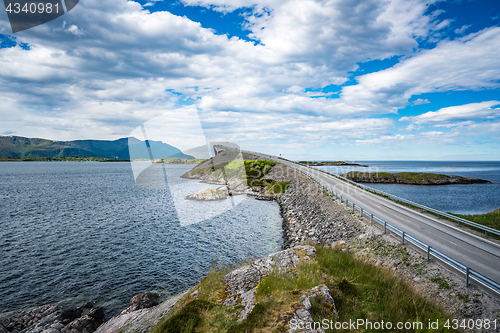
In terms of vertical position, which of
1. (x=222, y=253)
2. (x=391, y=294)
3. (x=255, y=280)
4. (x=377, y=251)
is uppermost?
(x=391, y=294)

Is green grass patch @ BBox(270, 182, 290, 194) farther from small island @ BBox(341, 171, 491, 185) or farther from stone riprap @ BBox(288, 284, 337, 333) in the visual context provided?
stone riprap @ BBox(288, 284, 337, 333)

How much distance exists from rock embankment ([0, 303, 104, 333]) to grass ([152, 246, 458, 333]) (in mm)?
7223

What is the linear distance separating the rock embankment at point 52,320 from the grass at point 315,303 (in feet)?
23.7

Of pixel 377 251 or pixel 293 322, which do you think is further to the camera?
pixel 377 251

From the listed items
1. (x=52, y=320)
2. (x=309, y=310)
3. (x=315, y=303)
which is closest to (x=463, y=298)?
(x=315, y=303)

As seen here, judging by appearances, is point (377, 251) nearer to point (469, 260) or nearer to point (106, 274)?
point (469, 260)

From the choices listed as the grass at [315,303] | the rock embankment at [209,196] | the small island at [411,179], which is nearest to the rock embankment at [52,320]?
the grass at [315,303]

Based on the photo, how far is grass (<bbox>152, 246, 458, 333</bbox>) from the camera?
7215 millimetres

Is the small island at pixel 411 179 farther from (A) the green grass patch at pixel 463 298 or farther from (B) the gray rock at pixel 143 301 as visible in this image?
(B) the gray rock at pixel 143 301

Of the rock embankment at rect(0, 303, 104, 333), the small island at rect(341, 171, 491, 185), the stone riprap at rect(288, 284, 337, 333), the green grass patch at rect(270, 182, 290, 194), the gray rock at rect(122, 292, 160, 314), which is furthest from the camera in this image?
the small island at rect(341, 171, 491, 185)

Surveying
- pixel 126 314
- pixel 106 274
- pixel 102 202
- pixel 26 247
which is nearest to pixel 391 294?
pixel 126 314

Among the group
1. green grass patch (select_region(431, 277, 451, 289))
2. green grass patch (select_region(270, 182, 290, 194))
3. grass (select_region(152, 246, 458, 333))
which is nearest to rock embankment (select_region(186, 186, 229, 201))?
green grass patch (select_region(270, 182, 290, 194))

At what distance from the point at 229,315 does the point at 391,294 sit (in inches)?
255

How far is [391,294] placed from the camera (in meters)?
8.47
